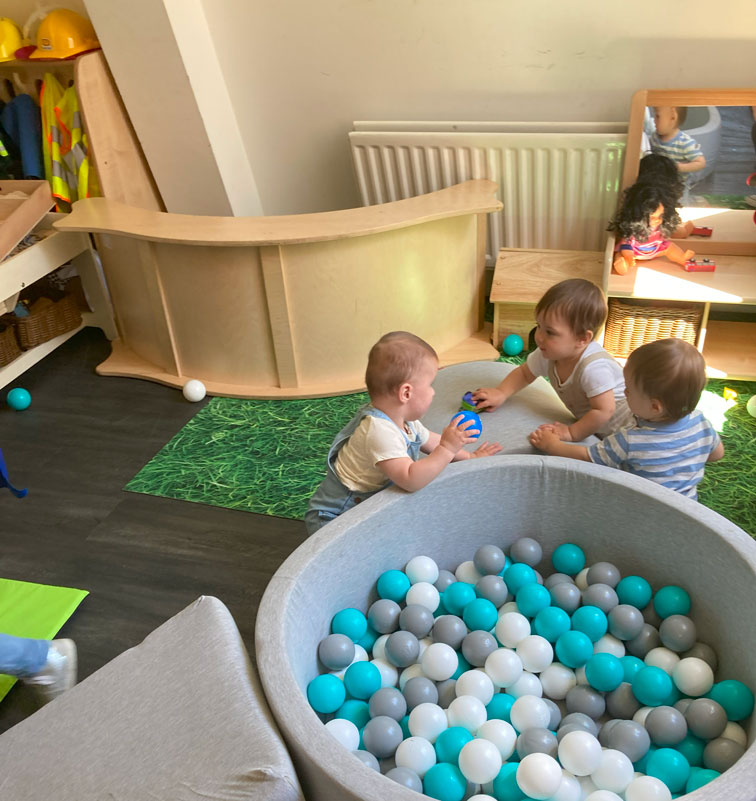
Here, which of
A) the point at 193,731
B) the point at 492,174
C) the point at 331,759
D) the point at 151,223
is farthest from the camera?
the point at 492,174

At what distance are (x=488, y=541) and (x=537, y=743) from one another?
553 mm

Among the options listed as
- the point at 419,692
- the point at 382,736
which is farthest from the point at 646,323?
the point at 382,736

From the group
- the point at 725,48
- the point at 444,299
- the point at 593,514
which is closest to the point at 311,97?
the point at 444,299

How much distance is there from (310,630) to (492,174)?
2205 millimetres

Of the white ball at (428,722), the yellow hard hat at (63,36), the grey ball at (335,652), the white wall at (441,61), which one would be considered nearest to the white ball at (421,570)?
the grey ball at (335,652)

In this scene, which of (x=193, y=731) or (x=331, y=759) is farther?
(x=193, y=731)

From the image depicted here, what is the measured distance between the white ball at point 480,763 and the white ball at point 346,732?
223 millimetres

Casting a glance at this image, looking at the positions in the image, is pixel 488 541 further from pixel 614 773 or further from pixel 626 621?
pixel 614 773

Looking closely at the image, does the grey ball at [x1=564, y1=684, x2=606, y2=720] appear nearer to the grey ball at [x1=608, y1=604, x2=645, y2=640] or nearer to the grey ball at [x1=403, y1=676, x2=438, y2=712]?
the grey ball at [x1=608, y1=604, x2=645, y2=640]

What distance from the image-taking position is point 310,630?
5.18 ft

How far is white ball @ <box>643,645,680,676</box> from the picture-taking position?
1.59 meters

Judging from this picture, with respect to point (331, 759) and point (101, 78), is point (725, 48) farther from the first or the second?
point (331, 759)

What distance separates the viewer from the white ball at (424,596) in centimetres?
175

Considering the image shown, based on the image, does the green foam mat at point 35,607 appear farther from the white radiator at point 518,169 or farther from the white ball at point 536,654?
the white radiator at point 518,169
